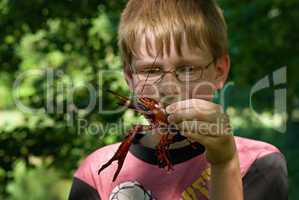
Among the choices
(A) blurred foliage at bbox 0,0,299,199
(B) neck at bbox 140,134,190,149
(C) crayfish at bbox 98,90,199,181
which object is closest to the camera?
(C) crayfish at bbox 98,90,199,181

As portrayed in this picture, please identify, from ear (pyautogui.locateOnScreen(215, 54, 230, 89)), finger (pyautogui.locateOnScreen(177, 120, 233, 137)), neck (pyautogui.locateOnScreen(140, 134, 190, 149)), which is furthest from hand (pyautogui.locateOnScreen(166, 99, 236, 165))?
ear (pyautogui.locateOnScreen(215, 54, 230, 89))

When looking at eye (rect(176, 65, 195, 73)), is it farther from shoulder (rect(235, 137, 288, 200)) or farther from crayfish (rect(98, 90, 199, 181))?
shoulder (rect(235, 137, 288, 200))

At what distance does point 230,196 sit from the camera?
1.72 meters

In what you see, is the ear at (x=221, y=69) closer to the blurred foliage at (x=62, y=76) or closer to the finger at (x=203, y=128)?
the finger at (x=203, y=128)

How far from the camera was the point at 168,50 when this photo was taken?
196 cm

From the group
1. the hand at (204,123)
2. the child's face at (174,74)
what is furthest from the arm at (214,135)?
the child's face at (174,74)

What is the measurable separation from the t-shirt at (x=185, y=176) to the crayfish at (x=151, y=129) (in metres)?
0.06

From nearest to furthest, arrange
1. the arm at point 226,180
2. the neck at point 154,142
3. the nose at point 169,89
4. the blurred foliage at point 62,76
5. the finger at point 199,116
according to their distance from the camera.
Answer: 1. the finger at point 199,116
2. the arm at point 226,180
3. the nose at point 169,89
4. the neck at point 154,142
5. the blurred foliage at point 62,76

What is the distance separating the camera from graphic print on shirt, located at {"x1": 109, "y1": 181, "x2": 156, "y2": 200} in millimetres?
1995

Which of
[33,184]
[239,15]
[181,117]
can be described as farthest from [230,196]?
[33,184]

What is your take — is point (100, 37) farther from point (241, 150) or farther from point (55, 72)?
point (241, 150)

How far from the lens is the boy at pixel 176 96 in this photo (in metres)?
1.95

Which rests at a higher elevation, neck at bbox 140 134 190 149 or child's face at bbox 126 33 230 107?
child's face at bbox 126 33 230 107

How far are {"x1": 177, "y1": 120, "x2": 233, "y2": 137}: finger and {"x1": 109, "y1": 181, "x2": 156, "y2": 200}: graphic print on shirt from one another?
0.43m
